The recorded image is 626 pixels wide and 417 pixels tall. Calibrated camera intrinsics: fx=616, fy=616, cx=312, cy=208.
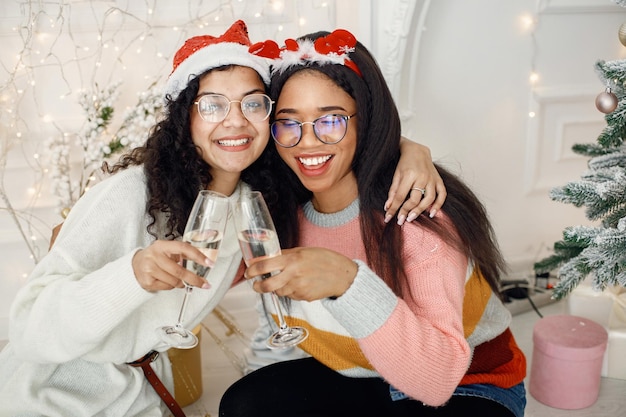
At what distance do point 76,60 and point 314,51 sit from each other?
3.99 feet

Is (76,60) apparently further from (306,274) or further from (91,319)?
(306,274)

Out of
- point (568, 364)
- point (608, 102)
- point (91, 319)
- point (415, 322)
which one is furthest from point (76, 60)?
point (568, 364)

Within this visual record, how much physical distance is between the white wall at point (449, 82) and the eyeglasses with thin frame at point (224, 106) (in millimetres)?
999

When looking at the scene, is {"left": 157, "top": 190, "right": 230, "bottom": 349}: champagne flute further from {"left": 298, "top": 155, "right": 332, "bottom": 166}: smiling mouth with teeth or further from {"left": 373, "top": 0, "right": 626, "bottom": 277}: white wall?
{"left": 373, "top": 0, "right": 626, "bottom": 277}: white wall

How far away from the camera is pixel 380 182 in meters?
1.53

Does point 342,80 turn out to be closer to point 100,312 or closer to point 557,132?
point 100,312

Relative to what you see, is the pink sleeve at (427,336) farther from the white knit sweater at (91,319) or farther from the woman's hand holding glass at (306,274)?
the white knit sweater at (91,319)

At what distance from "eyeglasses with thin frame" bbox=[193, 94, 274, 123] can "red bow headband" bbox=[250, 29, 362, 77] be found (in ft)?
0.34

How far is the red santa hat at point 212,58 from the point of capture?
1.49 m

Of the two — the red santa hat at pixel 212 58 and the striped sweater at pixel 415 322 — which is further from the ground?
the red santa hat at pixel 212 58

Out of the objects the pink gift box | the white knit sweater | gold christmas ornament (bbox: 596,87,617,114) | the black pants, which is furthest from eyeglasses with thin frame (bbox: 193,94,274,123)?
the pink gift box

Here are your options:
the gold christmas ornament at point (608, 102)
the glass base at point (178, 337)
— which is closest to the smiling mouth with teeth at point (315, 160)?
the glass base at point (178, 337)

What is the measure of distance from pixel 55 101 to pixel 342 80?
1366mm

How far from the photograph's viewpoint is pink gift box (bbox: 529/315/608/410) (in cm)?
206
